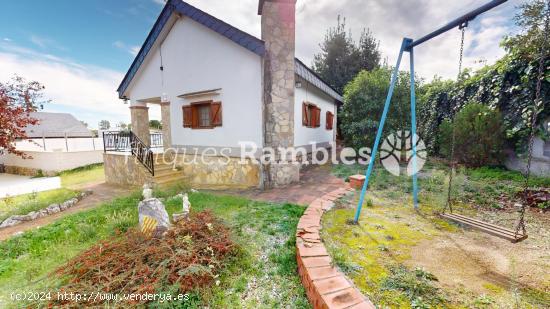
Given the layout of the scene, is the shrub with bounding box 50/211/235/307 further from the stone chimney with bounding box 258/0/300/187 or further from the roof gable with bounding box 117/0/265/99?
the roof gable with bounding box 117/0/265/99

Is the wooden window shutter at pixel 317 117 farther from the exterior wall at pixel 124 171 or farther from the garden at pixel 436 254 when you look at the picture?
the exterior wall at pixel 124 171

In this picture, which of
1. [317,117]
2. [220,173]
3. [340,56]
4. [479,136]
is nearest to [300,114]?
[317,117]

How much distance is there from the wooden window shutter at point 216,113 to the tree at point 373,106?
17.0 ft

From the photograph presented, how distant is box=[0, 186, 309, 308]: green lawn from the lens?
1.90 metres

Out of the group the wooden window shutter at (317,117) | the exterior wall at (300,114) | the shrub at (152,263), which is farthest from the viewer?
the wooden window shutter at (317,117)

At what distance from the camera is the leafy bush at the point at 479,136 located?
592 cm

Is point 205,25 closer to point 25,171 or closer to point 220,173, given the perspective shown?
point 220,173

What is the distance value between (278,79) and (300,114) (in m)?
2.32

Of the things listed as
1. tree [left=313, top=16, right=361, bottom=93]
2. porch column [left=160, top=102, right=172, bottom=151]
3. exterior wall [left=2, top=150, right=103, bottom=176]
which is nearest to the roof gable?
porch column [left=160, top=102, right=172, bottom=151]

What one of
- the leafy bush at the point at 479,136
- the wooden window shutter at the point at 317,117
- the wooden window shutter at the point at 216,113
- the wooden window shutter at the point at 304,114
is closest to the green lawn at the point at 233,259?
the wooden window shutter at the point at 216,113

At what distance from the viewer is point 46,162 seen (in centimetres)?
1119

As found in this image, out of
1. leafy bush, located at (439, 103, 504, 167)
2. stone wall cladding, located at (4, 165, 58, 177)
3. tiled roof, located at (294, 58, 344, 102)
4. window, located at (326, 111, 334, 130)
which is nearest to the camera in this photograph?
leafy bush, located at (439, 103, 504, 167)

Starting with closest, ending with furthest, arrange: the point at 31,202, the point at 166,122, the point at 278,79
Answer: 1. the point at 31,202
2. the point at 278,79
3. the point at 166,122

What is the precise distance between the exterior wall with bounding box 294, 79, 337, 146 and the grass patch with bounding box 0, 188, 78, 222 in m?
7.38
